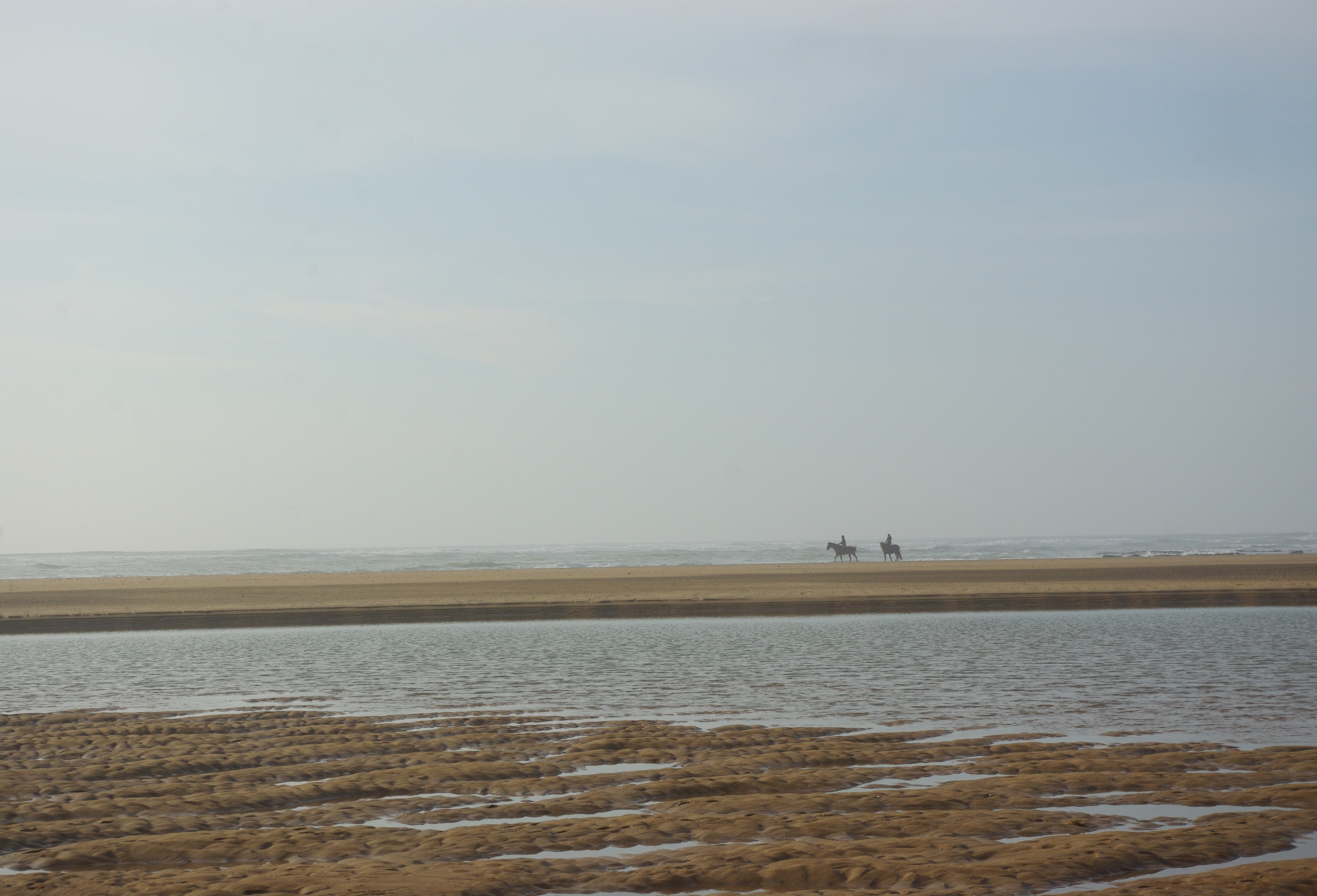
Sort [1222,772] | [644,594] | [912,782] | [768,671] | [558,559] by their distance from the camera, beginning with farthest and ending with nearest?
1. [558,559]
2. [644,594]
3. [768,671]
4. [1222,772]
5. [912,782]

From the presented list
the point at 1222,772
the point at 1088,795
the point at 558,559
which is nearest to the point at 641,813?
the point at 1088,795

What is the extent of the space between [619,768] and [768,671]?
8872 millimetres

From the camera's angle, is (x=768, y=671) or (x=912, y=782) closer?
(x=912, y=782)

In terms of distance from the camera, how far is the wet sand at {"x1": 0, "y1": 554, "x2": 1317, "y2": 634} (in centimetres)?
3381

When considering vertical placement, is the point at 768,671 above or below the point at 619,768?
below

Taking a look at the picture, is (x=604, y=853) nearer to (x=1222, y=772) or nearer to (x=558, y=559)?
(x=1222, y=772)

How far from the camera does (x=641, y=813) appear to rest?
9.09m

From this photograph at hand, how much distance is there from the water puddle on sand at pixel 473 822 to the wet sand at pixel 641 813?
0.04 metres

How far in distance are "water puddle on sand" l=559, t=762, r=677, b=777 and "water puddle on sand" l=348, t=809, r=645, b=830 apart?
1604 mm

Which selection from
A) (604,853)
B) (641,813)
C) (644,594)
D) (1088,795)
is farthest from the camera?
(644,594)

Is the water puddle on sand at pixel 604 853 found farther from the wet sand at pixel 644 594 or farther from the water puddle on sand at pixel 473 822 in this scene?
the wet sand at pixel 644 594

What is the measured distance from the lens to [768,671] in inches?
768

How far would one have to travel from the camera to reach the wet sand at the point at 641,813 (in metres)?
7.11

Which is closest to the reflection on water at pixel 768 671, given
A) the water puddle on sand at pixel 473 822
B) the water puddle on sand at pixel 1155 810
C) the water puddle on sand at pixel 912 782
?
the water puddle on sand at pixel 912 782
